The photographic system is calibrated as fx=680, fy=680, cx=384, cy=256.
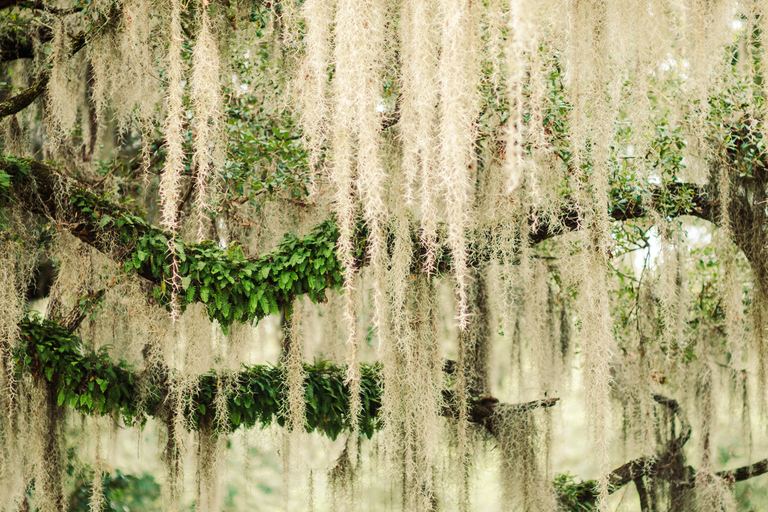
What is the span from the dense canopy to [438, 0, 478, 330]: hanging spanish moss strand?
14 mm

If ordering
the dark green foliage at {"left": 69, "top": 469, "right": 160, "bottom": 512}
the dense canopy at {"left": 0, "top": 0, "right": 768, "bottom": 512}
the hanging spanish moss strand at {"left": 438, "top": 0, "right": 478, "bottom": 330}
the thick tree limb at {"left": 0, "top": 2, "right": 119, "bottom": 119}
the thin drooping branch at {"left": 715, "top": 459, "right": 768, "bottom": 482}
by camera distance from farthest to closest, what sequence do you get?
the dark green foliage at {"left": 69, "top": 469, "right": 160, "bottom": 512}, the thin drooping branch at {"left": 715, "top": 459, "right": 768, "bottom": 482}, the thick tree limb at {"left": 0, "top": 2, "right": 119, "bottom": 119}, the dense canopy at {"left": 0, "top": 0, "right": 768, "bottom": 512}, the hanging spanish moss strand at {"left": 438, "top": 0, "right": 478, "bottom": 330}

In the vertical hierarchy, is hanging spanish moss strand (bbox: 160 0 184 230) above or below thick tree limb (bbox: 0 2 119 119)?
below

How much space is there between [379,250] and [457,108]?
825 mm

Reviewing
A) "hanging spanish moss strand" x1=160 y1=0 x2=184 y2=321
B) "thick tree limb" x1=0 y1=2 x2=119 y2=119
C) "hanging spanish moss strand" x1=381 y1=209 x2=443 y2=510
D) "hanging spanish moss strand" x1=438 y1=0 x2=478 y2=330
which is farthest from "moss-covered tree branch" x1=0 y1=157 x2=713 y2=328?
"hanging spanish moss strand" x1=438 y1=0 x2=478 y2=330

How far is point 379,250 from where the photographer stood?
8.00 feet

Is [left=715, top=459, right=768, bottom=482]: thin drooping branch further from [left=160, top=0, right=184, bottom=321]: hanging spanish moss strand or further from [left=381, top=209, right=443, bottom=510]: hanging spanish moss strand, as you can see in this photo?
[left=160, top=0, right=184, bottom=321]: hanging spanish moss strand

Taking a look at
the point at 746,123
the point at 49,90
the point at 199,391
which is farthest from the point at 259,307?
the point at 746,123

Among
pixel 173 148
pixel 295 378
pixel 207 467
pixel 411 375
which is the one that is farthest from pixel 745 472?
pixel 173 148

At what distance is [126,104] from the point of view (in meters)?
3.16

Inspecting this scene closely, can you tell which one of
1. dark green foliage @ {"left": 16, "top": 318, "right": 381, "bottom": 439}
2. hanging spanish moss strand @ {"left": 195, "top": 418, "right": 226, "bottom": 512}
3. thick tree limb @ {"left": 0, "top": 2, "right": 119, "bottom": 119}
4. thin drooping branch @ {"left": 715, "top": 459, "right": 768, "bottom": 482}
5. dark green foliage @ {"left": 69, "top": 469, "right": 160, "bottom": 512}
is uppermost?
thick tree limb @ {"left": 0, "top": 2, "right": 119, "bottom": 119}

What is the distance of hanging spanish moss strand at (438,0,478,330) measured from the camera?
1692mm

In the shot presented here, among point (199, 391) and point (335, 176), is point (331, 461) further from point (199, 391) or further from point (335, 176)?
point (335, 176)

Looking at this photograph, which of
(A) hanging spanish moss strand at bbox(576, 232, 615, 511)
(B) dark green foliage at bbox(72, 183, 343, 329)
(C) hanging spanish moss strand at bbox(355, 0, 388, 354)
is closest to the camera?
(C) hanging spanish moss strand at bbox(355, 0, 388, 354)

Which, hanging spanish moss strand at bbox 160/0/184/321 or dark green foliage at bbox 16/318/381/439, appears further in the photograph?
dark green foliage at bbox 16/318/381/439
